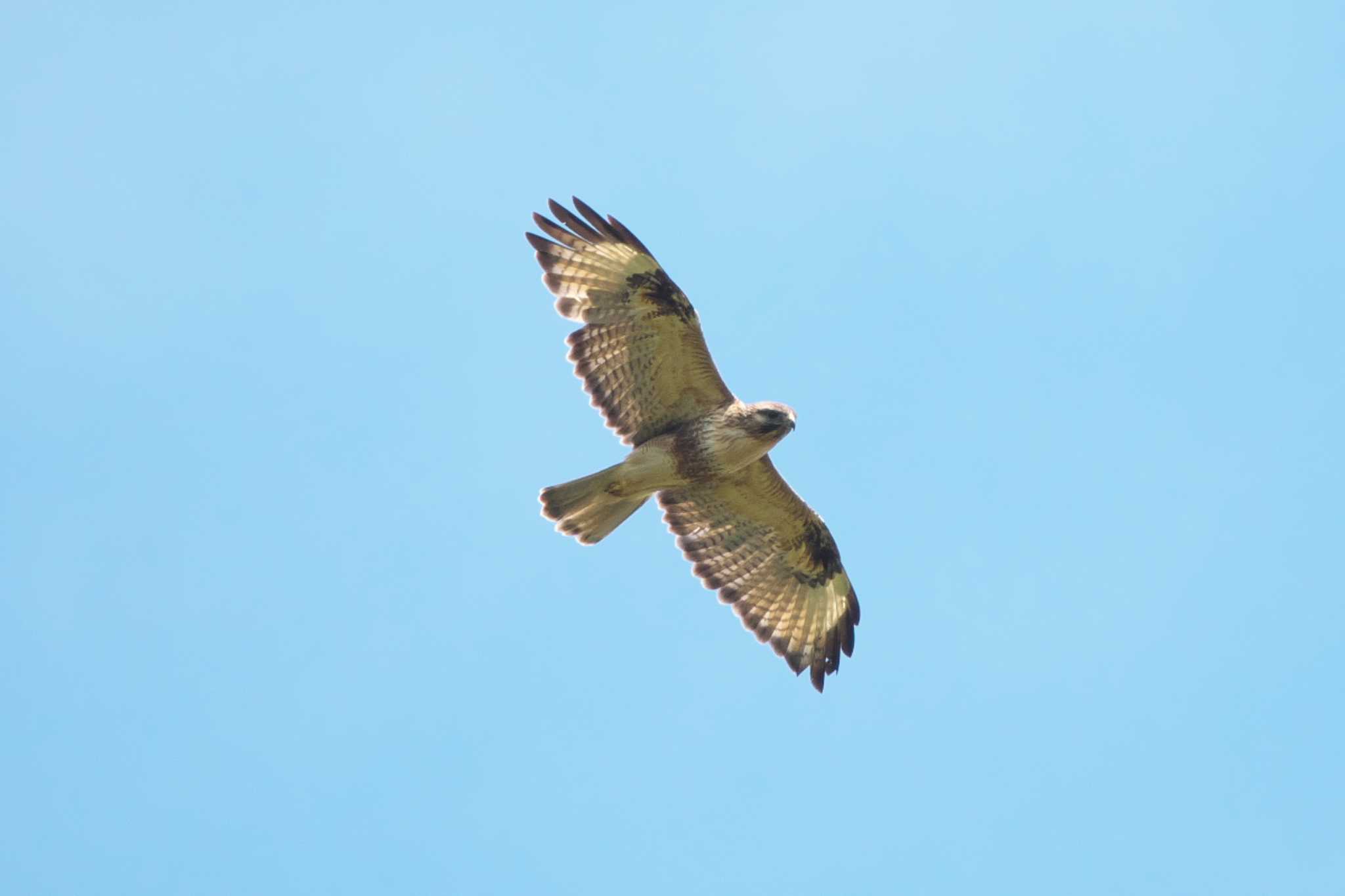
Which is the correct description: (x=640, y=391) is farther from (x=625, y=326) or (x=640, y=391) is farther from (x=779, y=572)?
(x=779, y=572)

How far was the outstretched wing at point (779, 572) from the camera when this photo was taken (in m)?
12.2

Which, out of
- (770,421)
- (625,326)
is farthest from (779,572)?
(625,326)

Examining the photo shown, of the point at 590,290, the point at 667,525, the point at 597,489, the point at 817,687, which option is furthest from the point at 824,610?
the point at 590,290

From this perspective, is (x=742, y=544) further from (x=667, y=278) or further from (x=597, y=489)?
(x=667, y=278)

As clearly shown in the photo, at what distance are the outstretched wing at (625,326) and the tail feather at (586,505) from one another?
41 centimetres

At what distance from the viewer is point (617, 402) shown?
449 inches

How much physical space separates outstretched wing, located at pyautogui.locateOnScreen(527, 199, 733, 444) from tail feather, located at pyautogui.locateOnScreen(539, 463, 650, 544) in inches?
16.3

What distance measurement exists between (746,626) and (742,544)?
614mm

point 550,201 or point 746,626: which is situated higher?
point 550,201

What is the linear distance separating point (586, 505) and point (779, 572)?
5.96 ft

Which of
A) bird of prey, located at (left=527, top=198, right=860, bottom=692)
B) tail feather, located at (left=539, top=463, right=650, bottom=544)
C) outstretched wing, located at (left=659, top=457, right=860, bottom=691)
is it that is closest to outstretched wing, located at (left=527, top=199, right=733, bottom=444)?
bird of prey, located at (left=527, top=198, right=860, bottom=692)

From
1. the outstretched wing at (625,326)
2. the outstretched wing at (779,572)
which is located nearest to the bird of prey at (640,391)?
the outstretched wing at (625,326)

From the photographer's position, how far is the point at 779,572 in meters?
12.4

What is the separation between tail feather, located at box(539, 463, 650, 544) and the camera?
11.3 m
